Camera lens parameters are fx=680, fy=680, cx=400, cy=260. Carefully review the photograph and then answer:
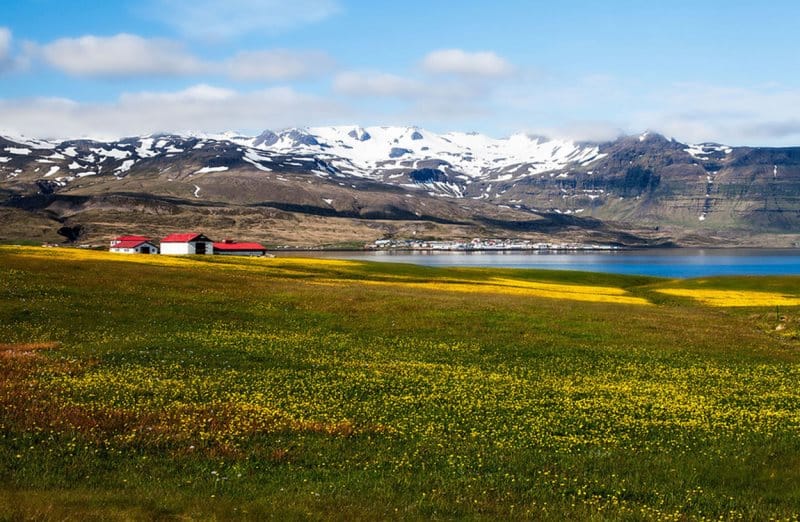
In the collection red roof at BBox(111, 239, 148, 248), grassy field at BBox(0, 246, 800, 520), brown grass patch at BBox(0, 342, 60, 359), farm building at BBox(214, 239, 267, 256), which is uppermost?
red roof at BBox(111, 239, 148, 248)

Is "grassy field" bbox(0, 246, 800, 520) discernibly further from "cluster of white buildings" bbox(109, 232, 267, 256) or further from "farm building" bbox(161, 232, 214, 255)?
"cluster of white buildings" bbox(109, 232, 267, 256)

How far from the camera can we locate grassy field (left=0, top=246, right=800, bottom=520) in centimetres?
1697

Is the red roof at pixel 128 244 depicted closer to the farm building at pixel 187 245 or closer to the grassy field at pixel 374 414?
the farm building at pixel 187 245

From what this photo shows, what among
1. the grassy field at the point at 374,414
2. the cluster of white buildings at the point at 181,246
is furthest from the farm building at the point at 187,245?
the grassy field at the point at 374,414

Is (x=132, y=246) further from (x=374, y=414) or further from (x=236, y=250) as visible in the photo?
(x=374, y=414)

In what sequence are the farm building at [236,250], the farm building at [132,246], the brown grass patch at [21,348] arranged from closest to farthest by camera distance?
the brown grass patch at [21,348] < the farm building at [132,246] < the farm building at [236,250]

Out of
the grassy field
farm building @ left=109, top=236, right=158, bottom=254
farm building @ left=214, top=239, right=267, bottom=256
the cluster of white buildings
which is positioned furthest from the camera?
farm building @ left=214, top=239, right=267, bottom=256

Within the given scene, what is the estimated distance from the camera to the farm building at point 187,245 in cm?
17888

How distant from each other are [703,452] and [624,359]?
1963 centimetres

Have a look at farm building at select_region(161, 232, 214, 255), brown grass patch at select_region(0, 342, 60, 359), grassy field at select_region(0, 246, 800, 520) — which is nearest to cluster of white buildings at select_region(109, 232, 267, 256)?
farm building at select_region(161, 232, 214, 255)

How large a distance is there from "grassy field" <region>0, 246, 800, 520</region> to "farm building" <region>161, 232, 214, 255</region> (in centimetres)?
12533

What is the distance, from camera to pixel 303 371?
109 feet

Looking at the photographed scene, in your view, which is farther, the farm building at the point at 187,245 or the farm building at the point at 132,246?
the farm building at the point at 132,246

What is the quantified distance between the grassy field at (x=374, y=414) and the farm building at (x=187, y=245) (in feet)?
411
